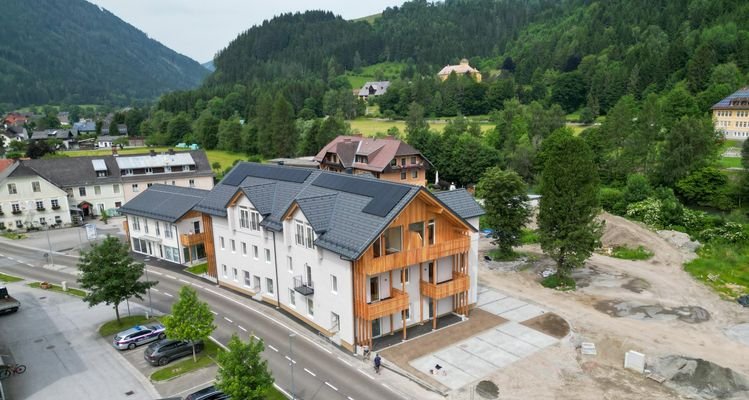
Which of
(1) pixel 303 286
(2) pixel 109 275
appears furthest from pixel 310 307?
(2) pixel 109 275

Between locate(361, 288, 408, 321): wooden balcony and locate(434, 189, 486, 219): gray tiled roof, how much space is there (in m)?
8.37

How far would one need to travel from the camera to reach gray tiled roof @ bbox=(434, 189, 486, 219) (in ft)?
120

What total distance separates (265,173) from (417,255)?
1803 centimetres

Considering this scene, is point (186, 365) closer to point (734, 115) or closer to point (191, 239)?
point (191, 239)

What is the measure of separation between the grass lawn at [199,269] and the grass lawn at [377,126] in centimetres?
8017

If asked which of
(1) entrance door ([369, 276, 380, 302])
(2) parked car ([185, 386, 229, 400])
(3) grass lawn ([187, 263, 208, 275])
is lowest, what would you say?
(3) grass lawn ([187, 263, 208, 275])

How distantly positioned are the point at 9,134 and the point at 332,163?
155m

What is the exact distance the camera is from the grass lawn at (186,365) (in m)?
28.9

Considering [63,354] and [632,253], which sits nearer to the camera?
[63,354]

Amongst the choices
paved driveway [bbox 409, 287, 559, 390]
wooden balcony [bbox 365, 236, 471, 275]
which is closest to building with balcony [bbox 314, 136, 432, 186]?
wooden balcony [bbox 365, 236, 471, 275]

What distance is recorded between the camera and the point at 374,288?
31922 millimetres

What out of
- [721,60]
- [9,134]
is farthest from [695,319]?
[9,134]

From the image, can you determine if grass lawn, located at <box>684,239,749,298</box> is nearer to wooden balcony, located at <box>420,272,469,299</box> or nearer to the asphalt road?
wooden balcony, located at <box>420,272,469,299</box>

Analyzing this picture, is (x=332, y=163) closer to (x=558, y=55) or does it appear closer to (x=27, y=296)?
(x=27, y=296)
